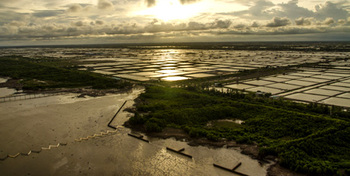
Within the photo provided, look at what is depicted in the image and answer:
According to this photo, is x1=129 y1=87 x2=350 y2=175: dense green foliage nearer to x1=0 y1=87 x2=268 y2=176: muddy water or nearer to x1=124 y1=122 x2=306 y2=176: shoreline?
x1=124 y1=122 x2=306 y2=176: shoreline

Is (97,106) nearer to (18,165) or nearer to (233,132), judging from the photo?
(18,165)

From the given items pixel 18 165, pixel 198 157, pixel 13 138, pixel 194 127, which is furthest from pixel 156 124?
pixel 13 138

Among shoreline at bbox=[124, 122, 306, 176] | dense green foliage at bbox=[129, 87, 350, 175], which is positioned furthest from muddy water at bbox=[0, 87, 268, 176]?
dense green foliage at bbox=[129, 87, 350, 175]

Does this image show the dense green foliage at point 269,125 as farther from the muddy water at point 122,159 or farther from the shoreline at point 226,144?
the muddy water at point 122,159

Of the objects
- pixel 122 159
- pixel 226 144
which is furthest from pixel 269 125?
pixel 122 159

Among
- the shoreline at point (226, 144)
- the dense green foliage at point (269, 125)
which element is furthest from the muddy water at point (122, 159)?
the dense green foliage at point (269, 125)
